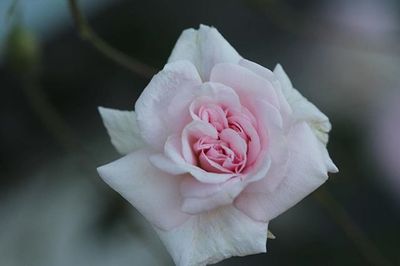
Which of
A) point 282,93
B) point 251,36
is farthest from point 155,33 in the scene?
point 282,93

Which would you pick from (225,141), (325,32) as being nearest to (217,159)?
(225,141)

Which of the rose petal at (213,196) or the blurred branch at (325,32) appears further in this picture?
the blurred branch at (325,32)

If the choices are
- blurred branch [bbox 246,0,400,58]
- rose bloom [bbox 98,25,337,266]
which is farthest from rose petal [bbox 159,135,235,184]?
blurred branch [bbox 246,0,400,58]

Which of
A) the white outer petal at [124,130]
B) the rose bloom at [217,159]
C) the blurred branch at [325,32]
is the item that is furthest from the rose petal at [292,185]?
the blurred branch at [325,32]

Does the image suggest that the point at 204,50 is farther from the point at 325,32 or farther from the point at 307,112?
the point at 325,32

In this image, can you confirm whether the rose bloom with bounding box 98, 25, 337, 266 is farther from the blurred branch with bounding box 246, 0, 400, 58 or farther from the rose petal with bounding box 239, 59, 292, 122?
the blurred branch with bounding box 246, 0, 400, 58

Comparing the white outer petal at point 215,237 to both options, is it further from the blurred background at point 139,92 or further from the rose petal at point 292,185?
the blurred background at point 139,92

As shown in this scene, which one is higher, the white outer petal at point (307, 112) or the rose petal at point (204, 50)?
the rose petal at point (204, 50)
